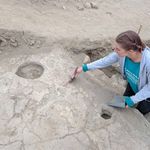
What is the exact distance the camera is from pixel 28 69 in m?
4.12

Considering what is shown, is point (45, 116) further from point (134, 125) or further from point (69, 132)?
point (134, 125)

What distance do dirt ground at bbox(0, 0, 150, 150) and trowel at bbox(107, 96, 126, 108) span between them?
2.9 inches

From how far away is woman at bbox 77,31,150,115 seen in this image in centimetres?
316

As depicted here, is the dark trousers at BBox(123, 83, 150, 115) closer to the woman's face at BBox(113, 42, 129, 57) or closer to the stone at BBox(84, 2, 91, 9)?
the woman's face at BBox(113, 42, 129, 57)

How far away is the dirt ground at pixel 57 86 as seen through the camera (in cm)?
343

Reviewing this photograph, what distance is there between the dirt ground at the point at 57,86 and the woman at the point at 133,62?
31 cm

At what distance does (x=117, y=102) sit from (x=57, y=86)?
0.70m

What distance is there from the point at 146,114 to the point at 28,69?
155 centimetres

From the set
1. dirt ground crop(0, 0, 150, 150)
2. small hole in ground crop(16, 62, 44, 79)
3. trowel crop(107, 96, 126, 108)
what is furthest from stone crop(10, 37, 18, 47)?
trowel crop(107, 96, 126, 108)

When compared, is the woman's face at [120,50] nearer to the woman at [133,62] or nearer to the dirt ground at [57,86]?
the woman at [133,62]

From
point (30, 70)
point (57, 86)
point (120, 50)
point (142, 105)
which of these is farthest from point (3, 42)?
point (142, 105)

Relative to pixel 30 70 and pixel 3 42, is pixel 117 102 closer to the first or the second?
pixel 30 70

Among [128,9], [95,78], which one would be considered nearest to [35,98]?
[95,78]

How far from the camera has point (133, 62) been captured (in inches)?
136
